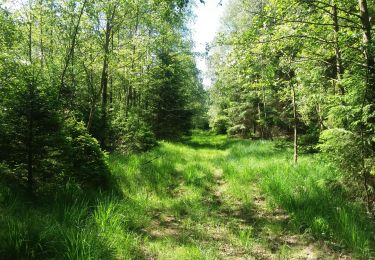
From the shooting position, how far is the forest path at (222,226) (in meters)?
3.63

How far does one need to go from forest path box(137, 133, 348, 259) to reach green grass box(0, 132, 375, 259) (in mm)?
16

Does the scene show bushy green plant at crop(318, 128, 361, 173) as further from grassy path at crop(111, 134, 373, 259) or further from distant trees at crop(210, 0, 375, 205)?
grassy path at crop(111, 134, 373, 259)

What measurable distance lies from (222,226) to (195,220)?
0.53m

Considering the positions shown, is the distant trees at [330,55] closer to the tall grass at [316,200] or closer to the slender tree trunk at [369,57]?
the slender tree trunk at [369,57]

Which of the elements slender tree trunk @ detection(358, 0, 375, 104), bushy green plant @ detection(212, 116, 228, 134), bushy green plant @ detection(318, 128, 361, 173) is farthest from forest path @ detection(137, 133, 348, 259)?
bushy green plant @ detection(212, 116, 228, 134)

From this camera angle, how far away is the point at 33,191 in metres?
4.57

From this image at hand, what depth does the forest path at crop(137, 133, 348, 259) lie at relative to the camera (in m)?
3.63

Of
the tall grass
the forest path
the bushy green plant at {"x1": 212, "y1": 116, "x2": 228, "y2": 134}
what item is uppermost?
the bushy green plant at {"x1": 212, "y1": 116, "x2": 228, "y2": 134}

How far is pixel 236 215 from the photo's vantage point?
515 centimetres

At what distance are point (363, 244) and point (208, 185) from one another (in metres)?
3.97

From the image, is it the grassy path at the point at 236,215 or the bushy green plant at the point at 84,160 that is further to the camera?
the bushy green plant at the point at 84,160

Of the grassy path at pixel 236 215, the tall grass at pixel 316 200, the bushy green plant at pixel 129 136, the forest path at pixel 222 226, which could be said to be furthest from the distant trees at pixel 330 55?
the bushy green plant at pixel 129 136

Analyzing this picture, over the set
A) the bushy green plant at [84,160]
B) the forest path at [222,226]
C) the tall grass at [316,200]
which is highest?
the bushy green plant at [84,160]

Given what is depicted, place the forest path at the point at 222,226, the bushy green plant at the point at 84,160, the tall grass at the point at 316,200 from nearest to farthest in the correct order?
the forest path at the point at 222,226 < the tall grass at the point at 316,200 < the bushy green plant at the point at 84,160
